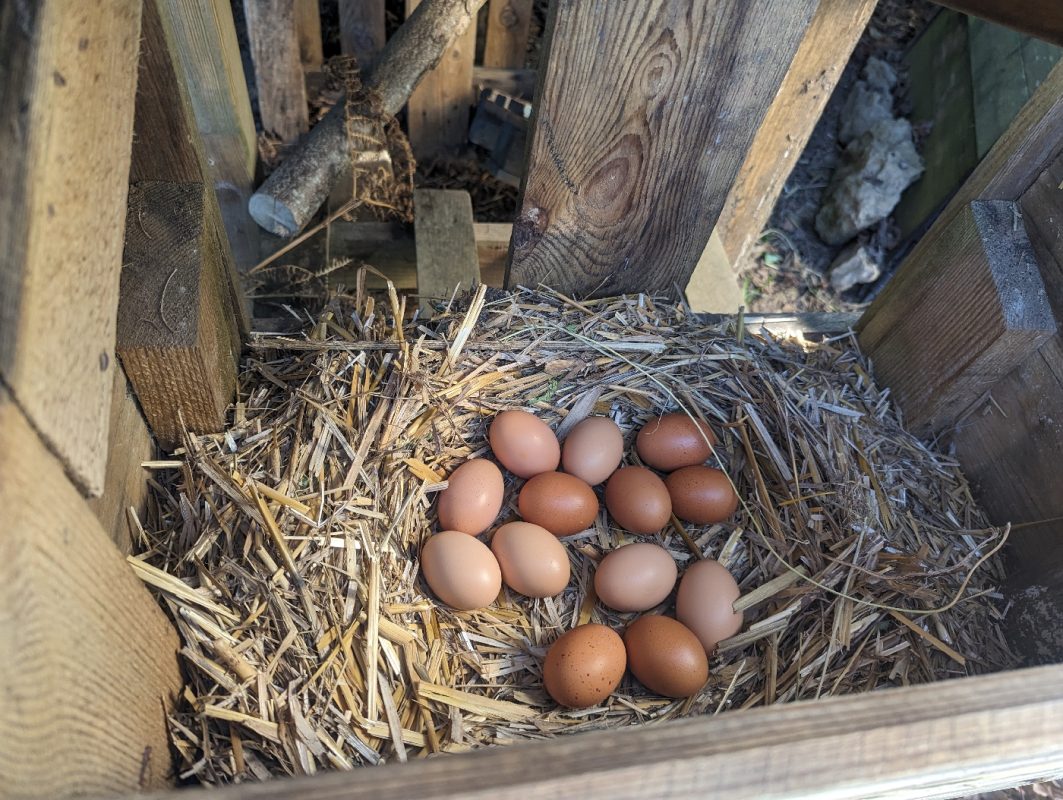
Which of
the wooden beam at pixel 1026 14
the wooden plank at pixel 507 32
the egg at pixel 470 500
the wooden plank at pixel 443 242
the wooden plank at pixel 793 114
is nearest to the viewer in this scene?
the wooden beam at pixel 1026 14

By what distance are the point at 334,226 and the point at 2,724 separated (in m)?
2.21

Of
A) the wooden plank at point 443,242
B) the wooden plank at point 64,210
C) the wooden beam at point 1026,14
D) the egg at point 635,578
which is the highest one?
the wooden beam at point 1026,14

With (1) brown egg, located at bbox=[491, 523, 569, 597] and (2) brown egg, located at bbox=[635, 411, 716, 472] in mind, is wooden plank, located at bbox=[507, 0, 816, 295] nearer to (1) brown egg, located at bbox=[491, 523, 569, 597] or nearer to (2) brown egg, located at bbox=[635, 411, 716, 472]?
(2) brown egg, located at bbox=[635, 411, 716, 472]

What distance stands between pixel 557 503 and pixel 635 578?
0.22 metres

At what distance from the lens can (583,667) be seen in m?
1.49

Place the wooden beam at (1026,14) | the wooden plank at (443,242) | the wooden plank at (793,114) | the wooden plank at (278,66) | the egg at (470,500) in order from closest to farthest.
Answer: the wooden beam at (1026,14) → the egg at (470,500) → the wooden plank at (443,242) → the wooden plank at (793,114) → the wooden plank at (278,66)

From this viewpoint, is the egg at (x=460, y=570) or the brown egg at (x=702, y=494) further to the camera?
the brown egg at (x=702, y=494)

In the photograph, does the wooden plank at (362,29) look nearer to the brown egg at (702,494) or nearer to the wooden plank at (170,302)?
the wooden plank at (170,302)

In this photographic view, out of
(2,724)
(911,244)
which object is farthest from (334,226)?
(911,244)

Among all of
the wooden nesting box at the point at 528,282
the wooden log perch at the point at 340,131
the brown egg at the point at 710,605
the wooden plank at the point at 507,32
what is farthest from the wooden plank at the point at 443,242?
the wooden plank at the point at 507,32

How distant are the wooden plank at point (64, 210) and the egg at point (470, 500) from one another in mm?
829

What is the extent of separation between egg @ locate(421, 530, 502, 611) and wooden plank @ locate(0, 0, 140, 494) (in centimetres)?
78

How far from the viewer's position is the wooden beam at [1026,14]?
4.07 ft

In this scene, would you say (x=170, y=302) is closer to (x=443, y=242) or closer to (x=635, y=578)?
(x=635, y=578)
